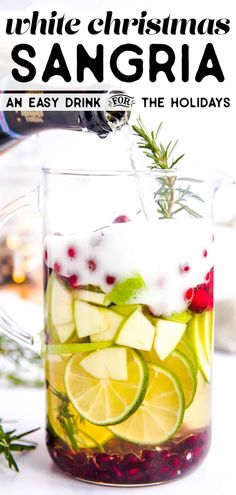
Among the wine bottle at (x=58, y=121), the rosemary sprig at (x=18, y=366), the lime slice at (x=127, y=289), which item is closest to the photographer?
the lime slice at (x=127, y=289)

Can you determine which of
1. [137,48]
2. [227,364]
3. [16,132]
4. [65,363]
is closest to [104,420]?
[65,363]

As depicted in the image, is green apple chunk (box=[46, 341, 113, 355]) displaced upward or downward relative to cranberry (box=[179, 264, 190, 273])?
downward

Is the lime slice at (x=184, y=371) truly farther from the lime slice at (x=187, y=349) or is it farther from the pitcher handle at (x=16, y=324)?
the pitcher handle at (x=16, y=324)

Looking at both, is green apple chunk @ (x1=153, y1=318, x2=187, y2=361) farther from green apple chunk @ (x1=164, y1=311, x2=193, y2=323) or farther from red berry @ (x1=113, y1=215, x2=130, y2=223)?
red berry @ (x1=113, y1=215, x2=130, y2=223)

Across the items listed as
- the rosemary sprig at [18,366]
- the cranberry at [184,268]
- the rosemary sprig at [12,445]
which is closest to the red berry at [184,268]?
the cranberry at [184,268]

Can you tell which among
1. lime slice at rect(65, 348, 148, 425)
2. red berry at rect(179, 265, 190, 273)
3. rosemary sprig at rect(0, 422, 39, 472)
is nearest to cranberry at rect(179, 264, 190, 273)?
red berry at rect(179, 265, 190, 273)

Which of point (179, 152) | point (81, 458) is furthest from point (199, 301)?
point (179, 152)
